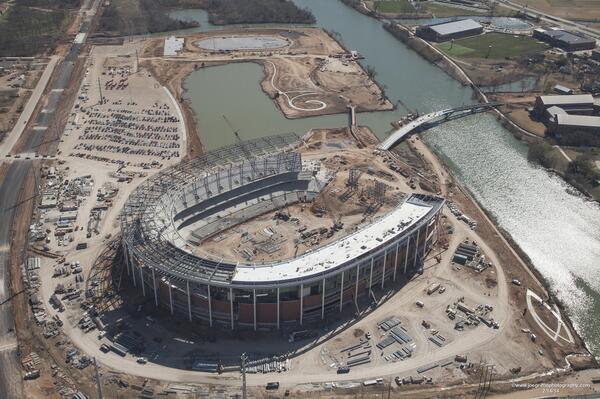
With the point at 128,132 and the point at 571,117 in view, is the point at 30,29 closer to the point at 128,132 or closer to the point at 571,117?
the point at 128,132

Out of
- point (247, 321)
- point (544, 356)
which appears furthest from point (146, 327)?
point (544, 356)

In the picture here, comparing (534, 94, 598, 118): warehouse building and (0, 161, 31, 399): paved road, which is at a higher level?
(534, 94, 598, 118): warehouse building

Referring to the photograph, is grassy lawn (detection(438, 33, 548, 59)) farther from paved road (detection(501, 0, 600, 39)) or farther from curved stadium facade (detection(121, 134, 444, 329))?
curved stadium facade (detection(121, 134, 444, 329))

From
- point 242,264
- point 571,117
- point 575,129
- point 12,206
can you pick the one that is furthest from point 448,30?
point 12,206

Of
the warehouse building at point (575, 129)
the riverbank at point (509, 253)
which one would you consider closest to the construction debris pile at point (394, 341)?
the riverbank at point (509, 253)

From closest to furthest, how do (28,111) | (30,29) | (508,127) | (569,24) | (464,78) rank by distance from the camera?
(508,127) < (28,111) < (464,78) < (30,29) < (569,24)

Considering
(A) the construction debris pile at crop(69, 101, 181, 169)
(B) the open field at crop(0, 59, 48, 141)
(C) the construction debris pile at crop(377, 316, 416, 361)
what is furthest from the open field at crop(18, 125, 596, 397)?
(B) the open field at crop(0, 59, 48, 141)
